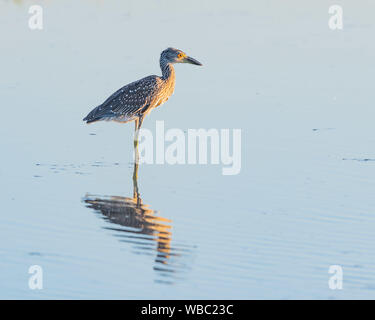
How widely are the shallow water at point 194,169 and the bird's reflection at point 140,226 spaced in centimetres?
3

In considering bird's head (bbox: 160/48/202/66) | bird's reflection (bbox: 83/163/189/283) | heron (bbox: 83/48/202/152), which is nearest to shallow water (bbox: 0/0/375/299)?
bird's reflection (bbox: 83/163/189/283)

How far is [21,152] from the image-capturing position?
45.7 feet

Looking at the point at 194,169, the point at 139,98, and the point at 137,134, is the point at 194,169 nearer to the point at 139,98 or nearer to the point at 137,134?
the point at 137,134

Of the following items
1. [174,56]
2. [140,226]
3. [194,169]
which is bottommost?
[140,226]

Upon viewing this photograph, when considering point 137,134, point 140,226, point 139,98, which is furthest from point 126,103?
point 140,226

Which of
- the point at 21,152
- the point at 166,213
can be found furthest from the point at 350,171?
the point at 21,152

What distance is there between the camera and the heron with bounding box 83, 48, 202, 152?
1510cm

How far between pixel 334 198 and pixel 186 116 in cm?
441

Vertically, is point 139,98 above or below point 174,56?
below

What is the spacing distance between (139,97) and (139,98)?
0.06ft

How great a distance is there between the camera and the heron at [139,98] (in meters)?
15.1

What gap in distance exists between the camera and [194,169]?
1361cm

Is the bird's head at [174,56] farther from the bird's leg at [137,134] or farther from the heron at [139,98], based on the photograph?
the bird's leg at [137,134]
